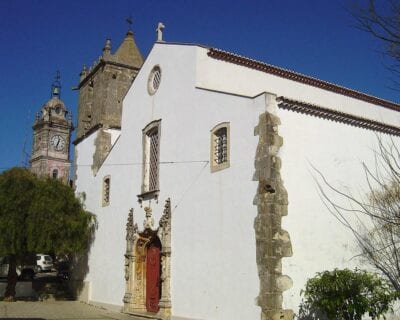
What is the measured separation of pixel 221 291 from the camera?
35.2 feet

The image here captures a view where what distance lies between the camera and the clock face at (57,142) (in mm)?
61156

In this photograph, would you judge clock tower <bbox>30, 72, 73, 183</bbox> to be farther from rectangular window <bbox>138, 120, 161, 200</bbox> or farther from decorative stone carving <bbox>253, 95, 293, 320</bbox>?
decorative stone carving <bbox>253, 95, 293, 320</bbox>

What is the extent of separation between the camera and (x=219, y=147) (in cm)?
1177

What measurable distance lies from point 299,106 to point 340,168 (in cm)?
193

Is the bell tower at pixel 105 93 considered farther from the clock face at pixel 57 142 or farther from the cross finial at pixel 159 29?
the clock face at pixel 57 142

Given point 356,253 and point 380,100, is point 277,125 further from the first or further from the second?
A: point 380,100

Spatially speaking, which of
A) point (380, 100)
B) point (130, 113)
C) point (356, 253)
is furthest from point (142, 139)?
point (380, 100)

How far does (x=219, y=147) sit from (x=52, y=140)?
53.4 m

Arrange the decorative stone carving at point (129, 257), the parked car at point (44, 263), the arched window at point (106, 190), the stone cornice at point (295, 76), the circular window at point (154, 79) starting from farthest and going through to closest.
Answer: the parked car at point (44, 263) → the arched window at point (106, 190) → the circular window at point (154, 79) → the decorative stone carving at point (129, 257) → the stone cornice at point (295, 76)

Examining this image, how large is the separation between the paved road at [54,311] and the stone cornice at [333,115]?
302 inches

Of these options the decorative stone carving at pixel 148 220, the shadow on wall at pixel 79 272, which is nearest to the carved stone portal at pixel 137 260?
the decorative stone carving at pixel 148 220

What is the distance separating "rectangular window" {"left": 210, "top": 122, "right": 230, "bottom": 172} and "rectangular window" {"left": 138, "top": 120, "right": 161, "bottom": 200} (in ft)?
9.70

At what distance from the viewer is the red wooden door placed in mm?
14102

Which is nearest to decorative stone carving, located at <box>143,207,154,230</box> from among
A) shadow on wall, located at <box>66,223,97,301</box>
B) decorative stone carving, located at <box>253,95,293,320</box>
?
shadow on wall, located at <box>66,223,97,301</box>
